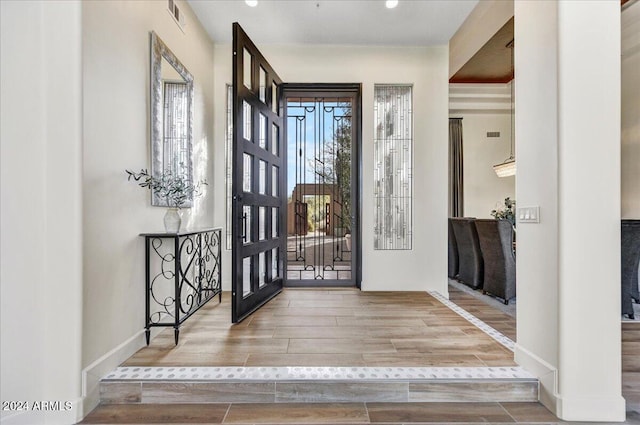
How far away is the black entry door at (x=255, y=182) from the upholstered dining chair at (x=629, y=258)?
3514 mm

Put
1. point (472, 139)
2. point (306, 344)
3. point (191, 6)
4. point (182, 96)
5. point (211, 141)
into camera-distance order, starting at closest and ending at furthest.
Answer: point (306, 344) → point (182, 96) → point (191, 6) → point (211, 141) → point (472, 139)

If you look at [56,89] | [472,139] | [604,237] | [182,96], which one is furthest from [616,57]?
[472,139]

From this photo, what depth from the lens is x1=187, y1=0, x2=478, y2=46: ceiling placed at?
11.2ft

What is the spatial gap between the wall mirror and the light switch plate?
2.63 meters

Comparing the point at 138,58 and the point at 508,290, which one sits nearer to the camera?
the point at 138,58

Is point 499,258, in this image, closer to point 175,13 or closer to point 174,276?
point 174,276

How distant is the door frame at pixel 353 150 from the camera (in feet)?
14.0

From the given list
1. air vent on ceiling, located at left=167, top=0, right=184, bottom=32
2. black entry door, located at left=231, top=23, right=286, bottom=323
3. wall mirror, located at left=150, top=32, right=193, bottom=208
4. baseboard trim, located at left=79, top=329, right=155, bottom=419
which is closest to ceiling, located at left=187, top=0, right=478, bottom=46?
air vent on ceiling, located at left=167, top=0, right=184, bottom=32

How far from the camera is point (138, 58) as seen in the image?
2482 millimetres

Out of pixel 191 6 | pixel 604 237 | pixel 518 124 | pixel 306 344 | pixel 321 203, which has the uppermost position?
pixel 191 6

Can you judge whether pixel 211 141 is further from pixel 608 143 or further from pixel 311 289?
pixel 608 143

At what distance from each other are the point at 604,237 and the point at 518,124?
864 millimetres

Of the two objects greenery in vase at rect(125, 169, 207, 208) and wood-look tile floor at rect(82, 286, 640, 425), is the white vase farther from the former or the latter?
wood-look tile floor at rect(82, 286, 640, 425)

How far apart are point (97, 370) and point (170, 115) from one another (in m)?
2.01
